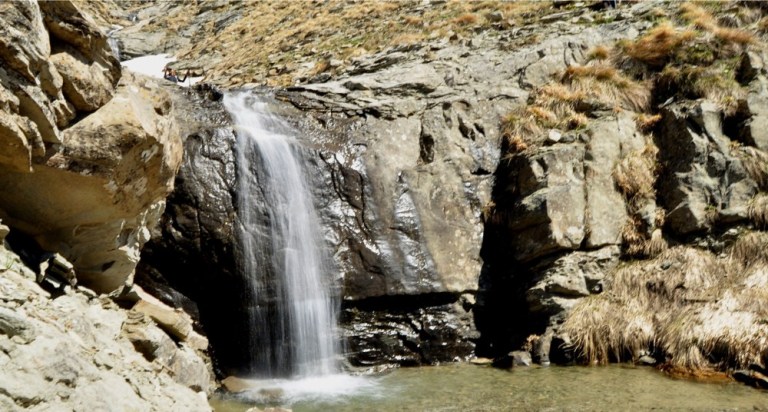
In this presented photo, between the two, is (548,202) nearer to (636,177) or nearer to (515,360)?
(636,177)

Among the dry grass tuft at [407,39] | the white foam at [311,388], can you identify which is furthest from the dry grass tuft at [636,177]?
the dry grass tuft at [407,39]

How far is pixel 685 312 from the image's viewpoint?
989 centimetres

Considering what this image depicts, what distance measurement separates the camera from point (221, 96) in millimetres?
12961

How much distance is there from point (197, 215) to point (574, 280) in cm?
690

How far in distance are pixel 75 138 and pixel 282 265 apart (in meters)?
5.40

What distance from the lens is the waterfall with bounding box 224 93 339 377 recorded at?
10.2 m

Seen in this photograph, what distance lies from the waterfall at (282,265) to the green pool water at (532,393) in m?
0.84

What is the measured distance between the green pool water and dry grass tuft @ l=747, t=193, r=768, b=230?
369 cm

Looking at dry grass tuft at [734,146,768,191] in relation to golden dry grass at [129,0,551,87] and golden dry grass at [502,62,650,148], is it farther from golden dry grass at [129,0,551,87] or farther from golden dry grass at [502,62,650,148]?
golden dry grass at [129,0,551,87]

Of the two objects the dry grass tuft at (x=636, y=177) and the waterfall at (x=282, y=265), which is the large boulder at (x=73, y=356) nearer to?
the waterfall at (x=282, y=265)

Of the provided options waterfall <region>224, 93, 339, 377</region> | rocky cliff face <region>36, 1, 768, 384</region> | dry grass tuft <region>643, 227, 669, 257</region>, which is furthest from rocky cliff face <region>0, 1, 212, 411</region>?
dry grass tuft <region>643, 227, 669, 257</region>

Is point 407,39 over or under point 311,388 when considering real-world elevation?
over

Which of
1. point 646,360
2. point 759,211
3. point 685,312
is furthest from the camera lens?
point 759,211

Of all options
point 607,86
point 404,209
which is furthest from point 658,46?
point 404,209
